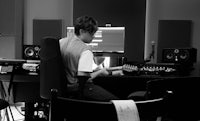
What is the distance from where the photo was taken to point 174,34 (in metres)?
4.75

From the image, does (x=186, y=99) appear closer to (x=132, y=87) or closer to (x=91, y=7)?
(x=132, y=87)

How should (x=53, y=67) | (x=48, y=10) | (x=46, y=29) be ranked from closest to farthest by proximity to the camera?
(x=53, y=67) < (x=46, y=29) < (x=48, y=10)

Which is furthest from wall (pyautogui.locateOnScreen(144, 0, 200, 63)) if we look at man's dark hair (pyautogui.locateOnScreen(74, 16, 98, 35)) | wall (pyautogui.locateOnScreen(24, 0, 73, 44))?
man's dark hair (pyautogui.locateOnScreen(74, 16, 98, 35))

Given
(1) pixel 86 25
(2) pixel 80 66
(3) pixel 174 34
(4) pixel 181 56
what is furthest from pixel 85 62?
(3) pixel 174 34

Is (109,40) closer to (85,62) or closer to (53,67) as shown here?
(85,62)

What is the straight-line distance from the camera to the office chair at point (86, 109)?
98 cm

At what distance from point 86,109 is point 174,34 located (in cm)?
399

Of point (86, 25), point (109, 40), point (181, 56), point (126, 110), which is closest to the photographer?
point (126, 110)

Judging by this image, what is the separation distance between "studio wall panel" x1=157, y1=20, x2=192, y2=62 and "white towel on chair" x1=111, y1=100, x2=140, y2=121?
381 cm

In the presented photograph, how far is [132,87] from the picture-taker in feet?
11.0

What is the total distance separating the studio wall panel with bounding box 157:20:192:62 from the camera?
4.72 meters

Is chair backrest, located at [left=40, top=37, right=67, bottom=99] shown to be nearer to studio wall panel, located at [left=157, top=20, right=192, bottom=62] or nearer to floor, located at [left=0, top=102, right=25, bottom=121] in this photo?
floor, located at [left=0, top=102, right=25, bottom=121]

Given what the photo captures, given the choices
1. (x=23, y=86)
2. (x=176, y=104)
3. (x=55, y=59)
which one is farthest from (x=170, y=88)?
(x=23, y=86)

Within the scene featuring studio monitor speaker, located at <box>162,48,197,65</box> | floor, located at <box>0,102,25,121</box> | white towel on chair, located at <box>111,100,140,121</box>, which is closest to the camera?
white towel on chair, located at <box>111,100,140,121</box>
